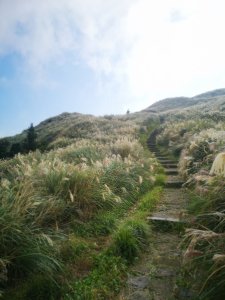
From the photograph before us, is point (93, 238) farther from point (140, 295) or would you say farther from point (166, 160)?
point (166, 160)

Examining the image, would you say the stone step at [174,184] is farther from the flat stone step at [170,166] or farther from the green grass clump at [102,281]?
the green grass clump at [102,281]

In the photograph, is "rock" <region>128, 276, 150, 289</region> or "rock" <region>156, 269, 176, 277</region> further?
"rock" <region>156, 269, 176, 277</region>

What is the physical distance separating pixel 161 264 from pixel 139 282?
572 millimetres

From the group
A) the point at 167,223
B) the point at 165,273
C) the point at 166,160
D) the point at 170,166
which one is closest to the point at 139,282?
the point at 165,273

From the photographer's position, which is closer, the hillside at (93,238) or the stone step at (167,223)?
the hillside at (93,238)

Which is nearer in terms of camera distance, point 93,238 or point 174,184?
point 93,238

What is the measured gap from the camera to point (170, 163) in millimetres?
12680

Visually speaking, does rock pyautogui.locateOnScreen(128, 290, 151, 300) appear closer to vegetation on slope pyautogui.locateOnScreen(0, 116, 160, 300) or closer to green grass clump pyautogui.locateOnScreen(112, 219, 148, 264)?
vegetation on slope pyautogui.locateOnScreen(0, 116, 160, 300)

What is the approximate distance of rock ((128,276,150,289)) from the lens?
13.2 feet

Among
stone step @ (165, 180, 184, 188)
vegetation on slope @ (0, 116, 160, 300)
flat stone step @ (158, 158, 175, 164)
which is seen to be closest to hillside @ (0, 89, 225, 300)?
vegetation on slope @ (0, 116, 160, 300)

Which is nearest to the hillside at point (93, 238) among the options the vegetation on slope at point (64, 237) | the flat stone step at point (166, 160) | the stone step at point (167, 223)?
the vegetation on slope at point (64, 237)

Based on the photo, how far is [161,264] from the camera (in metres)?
4.57

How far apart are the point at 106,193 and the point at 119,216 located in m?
0.50

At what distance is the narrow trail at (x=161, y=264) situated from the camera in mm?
3834
